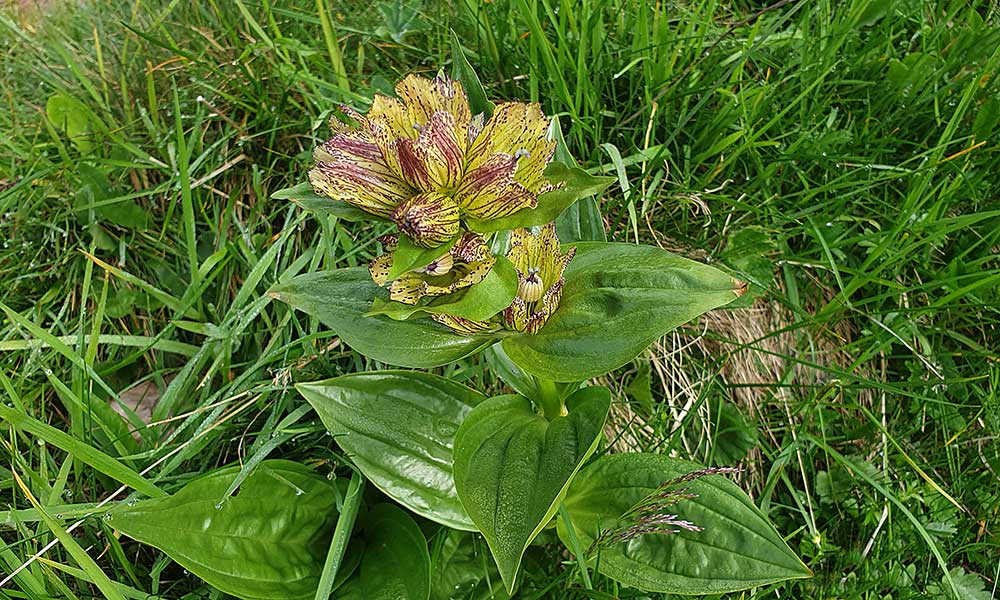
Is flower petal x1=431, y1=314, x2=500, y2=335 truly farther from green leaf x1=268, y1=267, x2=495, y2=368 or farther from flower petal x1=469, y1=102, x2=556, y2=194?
flower petal x1=469, y1=102, x2=556, y2=194

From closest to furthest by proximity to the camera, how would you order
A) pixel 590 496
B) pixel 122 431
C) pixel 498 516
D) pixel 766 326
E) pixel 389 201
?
pixel 389 201 < pixel 498 516 < pixel 590 496 < pixel 122 431 < pixel 766 326

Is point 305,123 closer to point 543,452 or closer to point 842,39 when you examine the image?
point 543,452

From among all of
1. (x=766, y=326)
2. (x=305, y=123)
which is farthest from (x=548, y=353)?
(x=305, y=123)

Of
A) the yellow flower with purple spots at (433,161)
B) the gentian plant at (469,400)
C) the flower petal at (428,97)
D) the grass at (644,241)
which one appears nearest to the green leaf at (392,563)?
the gentian plant at (469,400)

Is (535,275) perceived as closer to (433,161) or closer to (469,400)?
(433,161)

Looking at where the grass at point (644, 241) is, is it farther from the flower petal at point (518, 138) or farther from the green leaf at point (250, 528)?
the flower petal at point (518, 138)

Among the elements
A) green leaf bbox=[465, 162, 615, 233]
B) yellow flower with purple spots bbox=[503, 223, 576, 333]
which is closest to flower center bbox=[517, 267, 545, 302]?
yellow flower with purple spots bbox=[503, 223, 576, 333]
